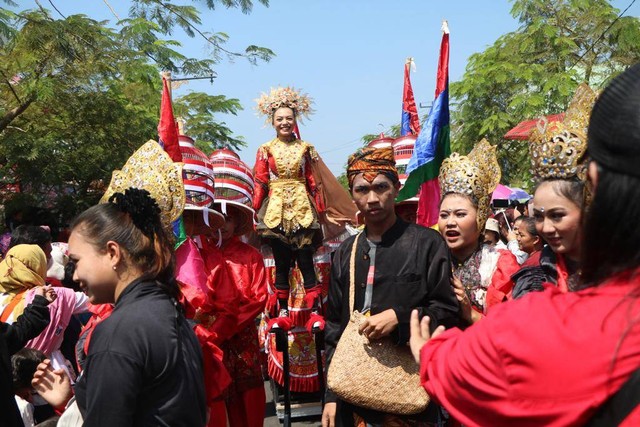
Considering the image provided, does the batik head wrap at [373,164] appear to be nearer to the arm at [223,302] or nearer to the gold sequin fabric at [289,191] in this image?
the arm at [223,302]

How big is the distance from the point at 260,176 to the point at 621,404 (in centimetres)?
596

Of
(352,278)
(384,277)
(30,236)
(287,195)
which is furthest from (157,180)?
(287,195)

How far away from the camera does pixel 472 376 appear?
1.51 m

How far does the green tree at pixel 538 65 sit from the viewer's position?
14.8 metres

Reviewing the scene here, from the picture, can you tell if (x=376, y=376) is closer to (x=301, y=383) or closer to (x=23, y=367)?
(x=23, y=367)

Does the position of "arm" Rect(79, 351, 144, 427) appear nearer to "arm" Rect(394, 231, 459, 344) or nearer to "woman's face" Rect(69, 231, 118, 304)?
"woman's face" Rect(69, 231, 118, 304)

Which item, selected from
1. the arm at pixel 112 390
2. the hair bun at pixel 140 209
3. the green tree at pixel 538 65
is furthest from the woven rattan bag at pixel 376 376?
the green tree at pixel 538 65

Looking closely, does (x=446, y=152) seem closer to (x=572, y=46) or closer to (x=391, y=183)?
(x=391, y=183)

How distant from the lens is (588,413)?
1.35 metres

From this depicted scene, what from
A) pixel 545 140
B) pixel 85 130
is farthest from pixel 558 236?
pixel 85 130

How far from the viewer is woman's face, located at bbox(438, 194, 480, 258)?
13.4 ft

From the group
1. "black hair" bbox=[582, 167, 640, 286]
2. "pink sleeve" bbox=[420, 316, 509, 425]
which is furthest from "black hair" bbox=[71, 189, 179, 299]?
"black hair" bbox=[582, 167, 640, 286]

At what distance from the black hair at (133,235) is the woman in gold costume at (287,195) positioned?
4213 mm

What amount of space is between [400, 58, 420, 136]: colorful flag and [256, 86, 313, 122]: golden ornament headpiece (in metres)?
1.45
